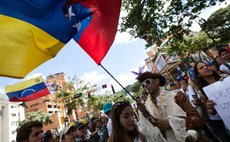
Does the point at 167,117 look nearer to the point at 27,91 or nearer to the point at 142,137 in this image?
the point at 142,137

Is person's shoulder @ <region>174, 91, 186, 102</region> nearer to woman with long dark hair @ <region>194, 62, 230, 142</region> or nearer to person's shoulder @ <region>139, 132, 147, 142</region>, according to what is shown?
person's shoulder @ <region>139, 132, 147, 142</region>

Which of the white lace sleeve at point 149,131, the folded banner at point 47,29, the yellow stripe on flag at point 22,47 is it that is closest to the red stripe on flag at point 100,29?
the folded banner at point 47,29

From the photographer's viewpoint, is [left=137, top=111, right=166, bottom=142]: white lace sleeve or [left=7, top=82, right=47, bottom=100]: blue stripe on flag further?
[left=7, top=82, right=47, bottom=100]: blue stripe on flag

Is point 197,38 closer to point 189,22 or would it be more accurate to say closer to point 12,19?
point 189,22

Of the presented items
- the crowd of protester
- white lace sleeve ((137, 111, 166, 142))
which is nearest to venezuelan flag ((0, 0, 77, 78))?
the crowd of protester

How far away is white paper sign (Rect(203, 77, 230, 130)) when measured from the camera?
117 inches

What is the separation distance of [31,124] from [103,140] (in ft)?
13.6

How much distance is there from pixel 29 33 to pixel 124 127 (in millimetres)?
1974

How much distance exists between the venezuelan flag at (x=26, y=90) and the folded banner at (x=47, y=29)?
7.07 meters

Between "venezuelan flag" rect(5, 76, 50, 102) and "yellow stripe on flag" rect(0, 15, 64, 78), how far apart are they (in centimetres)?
728

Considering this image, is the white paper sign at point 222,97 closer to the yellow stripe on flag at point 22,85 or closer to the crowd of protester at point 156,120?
the crowd of protester at point 156,120

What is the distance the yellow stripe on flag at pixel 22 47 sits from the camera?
2709mm

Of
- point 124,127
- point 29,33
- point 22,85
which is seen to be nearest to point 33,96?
point 22,85

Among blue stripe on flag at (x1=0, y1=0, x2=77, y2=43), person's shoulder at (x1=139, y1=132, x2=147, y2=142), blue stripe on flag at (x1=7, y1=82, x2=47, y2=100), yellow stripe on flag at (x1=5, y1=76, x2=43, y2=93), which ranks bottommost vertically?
person's shoulder at (x1=139, y1=132, x2=147, y2=142)
